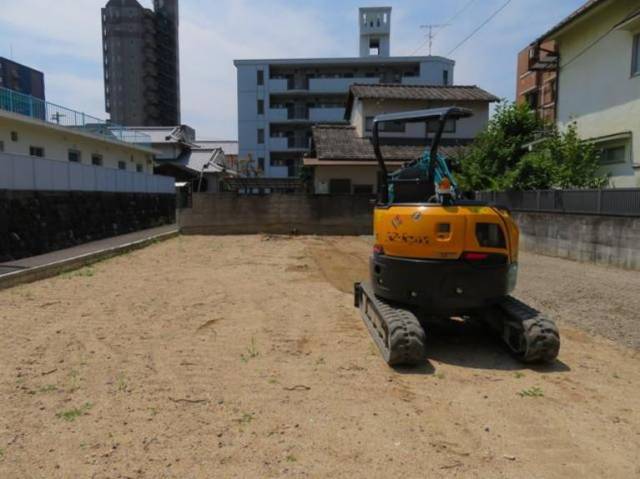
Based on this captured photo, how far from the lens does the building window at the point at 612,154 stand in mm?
12038

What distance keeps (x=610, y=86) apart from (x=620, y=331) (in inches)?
396

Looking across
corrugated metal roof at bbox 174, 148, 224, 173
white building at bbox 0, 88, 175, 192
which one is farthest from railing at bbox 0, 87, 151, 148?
corrugated metal roof at bbox 174, 148, 224, 173

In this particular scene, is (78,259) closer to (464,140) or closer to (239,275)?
(239,275)

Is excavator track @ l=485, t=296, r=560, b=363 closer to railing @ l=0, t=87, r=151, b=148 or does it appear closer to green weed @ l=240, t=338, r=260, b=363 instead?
green weed @ l=240, t=338, r=260, b=363

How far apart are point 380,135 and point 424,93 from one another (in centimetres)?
358

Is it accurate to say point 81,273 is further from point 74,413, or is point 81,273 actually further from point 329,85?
point 329,85

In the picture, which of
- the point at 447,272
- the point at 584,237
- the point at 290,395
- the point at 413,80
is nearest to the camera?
the point at 290,395

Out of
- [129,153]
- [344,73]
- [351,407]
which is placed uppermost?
[344,73]

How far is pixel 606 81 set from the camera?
42.0ft

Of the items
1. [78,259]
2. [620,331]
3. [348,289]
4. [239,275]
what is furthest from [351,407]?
[78,259]

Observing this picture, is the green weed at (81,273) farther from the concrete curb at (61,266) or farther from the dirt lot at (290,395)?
the dirt lot at (290,395)

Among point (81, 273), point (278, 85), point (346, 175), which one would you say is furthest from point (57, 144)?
point (278, 85)

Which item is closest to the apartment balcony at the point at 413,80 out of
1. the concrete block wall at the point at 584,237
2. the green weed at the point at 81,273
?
the concrete block wall at the point at 584,237

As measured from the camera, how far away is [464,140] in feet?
71.6
